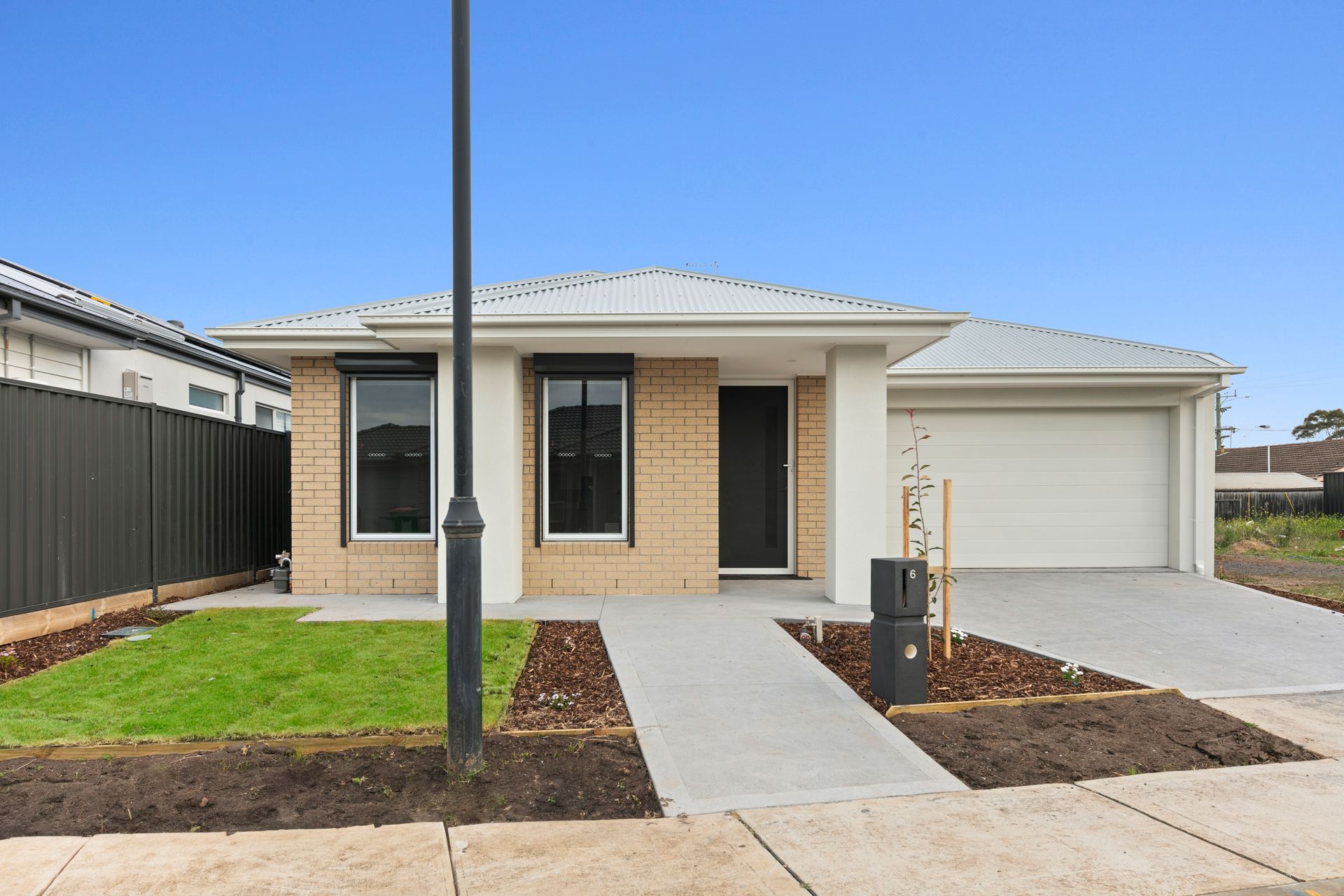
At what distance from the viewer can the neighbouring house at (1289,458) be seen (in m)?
40.1

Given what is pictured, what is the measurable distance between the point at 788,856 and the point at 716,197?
1724 centimetres

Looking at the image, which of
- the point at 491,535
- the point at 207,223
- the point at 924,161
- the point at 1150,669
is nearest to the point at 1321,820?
the point at 1150,669

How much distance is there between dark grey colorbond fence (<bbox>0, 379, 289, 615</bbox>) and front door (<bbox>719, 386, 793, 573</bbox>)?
631cm

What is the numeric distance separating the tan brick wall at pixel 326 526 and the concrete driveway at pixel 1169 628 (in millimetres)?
6187

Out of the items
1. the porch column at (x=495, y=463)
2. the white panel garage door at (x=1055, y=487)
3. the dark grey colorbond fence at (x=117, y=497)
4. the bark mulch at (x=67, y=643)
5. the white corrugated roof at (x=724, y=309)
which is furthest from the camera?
the white panel garage door at (x=1055, y=487)

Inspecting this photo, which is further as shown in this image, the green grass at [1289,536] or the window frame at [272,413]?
→ the green grass at [1289,536]

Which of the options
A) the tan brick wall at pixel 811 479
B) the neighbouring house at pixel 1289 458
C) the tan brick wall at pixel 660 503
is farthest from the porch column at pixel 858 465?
the neighbouring house at pixel 1289 458

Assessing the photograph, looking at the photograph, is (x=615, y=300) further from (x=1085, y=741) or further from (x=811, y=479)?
(x=1085, y=741)

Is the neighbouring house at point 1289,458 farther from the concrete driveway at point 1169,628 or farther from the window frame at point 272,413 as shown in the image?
the window frame at point 272,413

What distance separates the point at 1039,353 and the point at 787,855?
10783 mm

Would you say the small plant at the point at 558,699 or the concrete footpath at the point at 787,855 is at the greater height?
the concrete footpath at the point at 787,855

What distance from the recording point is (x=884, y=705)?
511 centimetres

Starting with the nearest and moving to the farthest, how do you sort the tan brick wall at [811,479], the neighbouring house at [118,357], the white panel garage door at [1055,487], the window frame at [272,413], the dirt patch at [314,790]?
the dirt patch at [314,790], the neighbouring house at [118,357], the tan brick wall at [811,479], the white panel garage door at [1055,487], the window frame at [272,413]

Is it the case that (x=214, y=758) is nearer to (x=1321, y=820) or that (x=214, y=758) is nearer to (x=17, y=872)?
(x=17, y=872)
